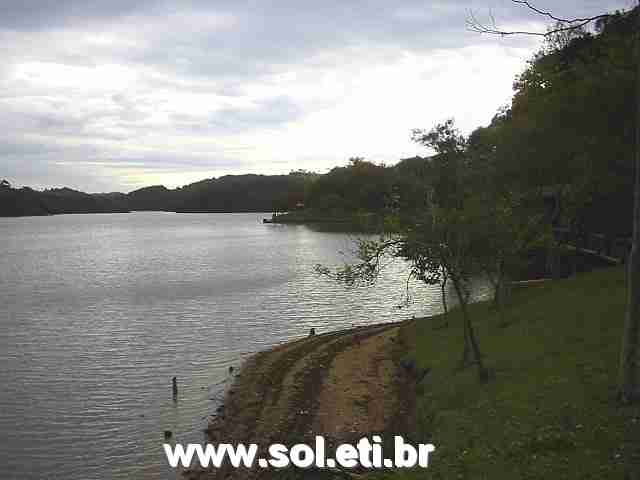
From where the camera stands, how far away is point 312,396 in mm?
24266

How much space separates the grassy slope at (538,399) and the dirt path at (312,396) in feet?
6.35

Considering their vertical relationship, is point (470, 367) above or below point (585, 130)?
below

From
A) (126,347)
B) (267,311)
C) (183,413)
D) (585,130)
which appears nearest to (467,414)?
(183,413)

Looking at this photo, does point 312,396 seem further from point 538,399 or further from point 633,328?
point 633,328

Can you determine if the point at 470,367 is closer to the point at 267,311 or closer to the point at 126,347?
the point at 126,347

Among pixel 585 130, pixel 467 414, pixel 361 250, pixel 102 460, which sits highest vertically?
pixel 585 130

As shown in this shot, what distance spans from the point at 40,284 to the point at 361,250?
57.0m

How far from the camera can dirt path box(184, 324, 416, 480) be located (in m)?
20.3

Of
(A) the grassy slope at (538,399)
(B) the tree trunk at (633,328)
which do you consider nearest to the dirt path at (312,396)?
(A) the grassy slope at (538,399)

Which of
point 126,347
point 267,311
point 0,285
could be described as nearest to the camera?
point 126,347

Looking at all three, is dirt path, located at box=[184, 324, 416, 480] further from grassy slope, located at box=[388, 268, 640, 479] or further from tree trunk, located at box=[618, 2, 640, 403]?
tree trunk, located at box=[618, 2, 640, 403]

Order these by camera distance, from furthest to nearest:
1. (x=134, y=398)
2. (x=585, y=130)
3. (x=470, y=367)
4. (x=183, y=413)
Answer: (x=585, y=130) → (x=134, y=398) → (x=183, y=413) → (x=470, y=367)

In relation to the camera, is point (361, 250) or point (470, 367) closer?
point (361, 250)

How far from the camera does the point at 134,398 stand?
88.5ft
